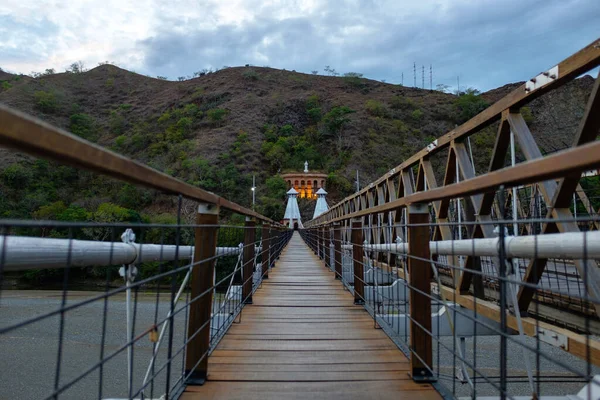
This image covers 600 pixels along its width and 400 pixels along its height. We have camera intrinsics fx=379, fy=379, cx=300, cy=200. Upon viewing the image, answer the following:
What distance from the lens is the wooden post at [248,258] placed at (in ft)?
10.4

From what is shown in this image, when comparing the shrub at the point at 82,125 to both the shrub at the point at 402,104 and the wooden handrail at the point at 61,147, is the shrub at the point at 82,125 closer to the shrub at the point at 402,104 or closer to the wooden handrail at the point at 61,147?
the shrub at the point at 402,104

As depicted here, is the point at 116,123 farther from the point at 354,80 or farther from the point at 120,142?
the point at 354,80

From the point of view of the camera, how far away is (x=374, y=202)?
611 centimetres

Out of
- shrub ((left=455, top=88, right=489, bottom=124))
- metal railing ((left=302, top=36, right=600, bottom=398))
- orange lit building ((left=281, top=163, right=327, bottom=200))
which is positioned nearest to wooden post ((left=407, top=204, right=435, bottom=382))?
metal railing ((left=302, top=36, right=600, bottom=398))

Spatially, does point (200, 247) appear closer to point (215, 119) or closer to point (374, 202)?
point (374, 202)

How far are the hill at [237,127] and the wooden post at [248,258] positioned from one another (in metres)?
23.9

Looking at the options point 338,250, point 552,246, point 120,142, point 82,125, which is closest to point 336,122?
point 120,142

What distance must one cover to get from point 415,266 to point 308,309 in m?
1.70

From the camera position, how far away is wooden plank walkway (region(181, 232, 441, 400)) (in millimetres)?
1535

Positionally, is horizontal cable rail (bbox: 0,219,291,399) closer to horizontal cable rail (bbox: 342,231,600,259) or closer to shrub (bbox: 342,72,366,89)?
horizontal cable rail (bbox: 342,231,600,259)

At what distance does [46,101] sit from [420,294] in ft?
237

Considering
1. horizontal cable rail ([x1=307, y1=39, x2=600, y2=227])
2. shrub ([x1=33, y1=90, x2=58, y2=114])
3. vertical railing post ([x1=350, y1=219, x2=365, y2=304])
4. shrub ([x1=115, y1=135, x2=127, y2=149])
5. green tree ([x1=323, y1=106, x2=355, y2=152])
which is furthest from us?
shrub ([x1=33, y1=90, x2=58, y2=114])

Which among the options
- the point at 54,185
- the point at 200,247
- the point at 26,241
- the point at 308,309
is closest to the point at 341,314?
the point at 308,309

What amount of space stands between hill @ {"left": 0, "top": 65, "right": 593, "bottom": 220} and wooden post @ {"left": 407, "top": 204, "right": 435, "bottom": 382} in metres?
25.8
